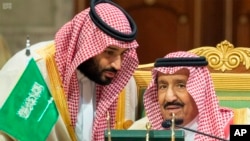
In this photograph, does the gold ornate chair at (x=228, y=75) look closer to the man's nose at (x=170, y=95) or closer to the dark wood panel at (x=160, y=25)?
the man's nose at (x=170, y=95)

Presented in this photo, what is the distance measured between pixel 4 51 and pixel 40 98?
1.88 m

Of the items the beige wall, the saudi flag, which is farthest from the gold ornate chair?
the beige wall

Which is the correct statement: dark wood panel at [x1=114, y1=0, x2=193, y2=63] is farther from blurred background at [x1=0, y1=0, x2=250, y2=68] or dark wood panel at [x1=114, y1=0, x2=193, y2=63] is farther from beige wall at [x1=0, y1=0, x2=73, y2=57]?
beige wall at [x1=0, y1=0, x2=73, y2=57]

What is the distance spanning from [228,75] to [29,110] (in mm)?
1260

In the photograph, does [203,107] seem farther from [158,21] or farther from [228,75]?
[158,21]

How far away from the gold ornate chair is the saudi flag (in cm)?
93

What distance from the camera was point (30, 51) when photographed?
429 cm

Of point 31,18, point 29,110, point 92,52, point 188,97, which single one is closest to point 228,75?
point 188,97

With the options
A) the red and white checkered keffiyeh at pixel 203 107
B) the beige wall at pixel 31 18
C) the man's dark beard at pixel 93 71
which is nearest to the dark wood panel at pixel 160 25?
the beige wall at pixel 31 18

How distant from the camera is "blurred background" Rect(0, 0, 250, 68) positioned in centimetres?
586

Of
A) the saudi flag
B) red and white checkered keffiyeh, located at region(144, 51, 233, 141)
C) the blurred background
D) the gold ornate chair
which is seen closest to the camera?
the saudi flag

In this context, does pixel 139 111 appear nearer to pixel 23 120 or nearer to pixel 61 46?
pixel 61 46

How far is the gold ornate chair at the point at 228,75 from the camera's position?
4.64m

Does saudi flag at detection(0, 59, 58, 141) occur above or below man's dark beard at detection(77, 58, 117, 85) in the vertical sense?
below
